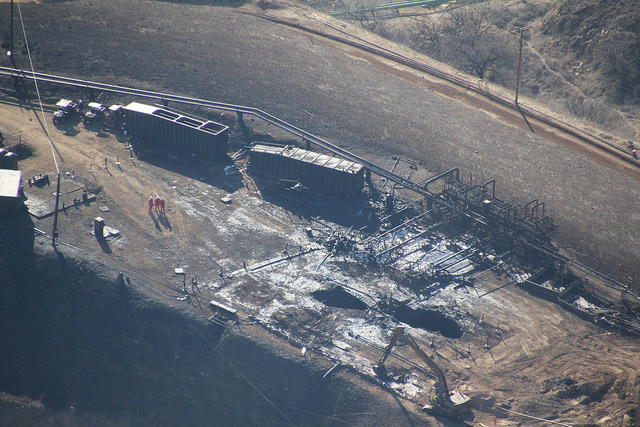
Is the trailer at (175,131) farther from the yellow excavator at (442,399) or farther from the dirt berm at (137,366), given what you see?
the yellow excavator at (442,399)

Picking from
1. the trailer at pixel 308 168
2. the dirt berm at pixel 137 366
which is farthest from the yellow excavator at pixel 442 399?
the trailer at pixel 308 168

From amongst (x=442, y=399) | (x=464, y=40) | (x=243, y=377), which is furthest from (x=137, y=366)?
(x=464, y=40)

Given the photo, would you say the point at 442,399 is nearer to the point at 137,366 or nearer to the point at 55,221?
the point at 137,366

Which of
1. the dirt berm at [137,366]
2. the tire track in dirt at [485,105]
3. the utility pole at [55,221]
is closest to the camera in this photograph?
the dirt berm at [137,366]

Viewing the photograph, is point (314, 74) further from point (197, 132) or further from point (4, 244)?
point (4, 244)

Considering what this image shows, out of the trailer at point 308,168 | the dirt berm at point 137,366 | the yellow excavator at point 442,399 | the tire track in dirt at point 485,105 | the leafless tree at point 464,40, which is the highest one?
the leafless tree at point 464,40

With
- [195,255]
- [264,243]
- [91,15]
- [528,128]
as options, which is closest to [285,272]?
[264,243]

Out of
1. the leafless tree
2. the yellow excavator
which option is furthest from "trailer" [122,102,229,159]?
the leafless tree

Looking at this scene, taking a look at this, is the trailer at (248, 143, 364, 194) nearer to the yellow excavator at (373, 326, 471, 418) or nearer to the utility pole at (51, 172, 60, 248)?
the utility pole at (51, 172, 60, 248)

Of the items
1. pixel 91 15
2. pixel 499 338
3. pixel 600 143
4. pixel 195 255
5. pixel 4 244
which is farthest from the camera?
pixel 91 15
